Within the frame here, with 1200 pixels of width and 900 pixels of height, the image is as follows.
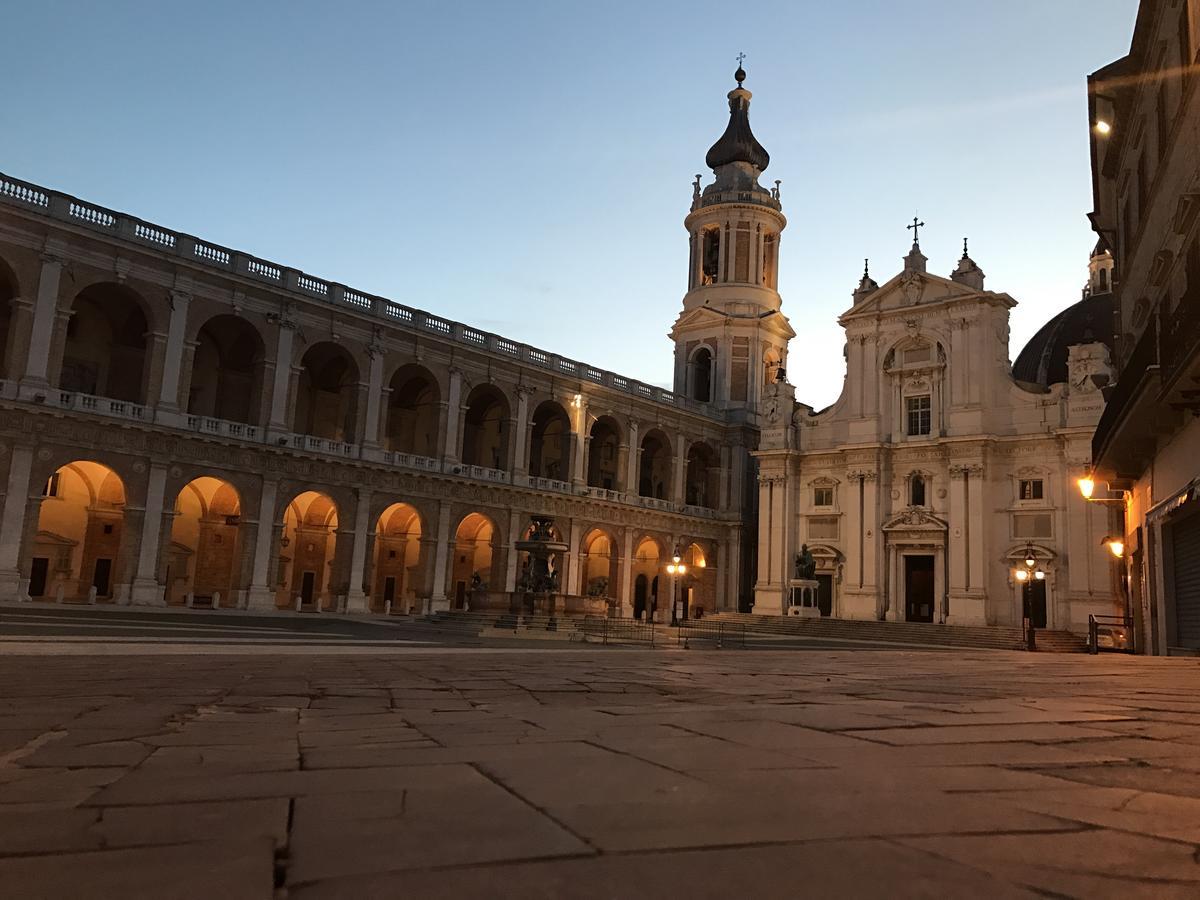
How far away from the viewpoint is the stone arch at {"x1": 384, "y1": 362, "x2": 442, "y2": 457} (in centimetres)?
4388

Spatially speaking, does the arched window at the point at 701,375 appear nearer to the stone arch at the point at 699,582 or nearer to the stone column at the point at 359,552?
the stone arch at the point at 699,582

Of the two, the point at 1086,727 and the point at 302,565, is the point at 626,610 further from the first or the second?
the point at 1086,727

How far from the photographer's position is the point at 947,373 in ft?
149

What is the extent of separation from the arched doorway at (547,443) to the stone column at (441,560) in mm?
9041

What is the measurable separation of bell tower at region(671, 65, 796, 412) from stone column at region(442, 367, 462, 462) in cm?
1921

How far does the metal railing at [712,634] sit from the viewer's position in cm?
2736

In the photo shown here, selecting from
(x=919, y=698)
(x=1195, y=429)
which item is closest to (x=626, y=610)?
(x=1195, y=429)

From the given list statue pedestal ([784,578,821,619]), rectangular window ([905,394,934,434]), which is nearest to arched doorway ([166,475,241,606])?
statue pedestal ([784,578,821,619])

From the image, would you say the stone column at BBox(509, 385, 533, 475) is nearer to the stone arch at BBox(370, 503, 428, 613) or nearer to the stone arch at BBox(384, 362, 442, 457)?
the stone arch at BBox(384, 362, 442, 457)

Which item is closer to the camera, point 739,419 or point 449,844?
point 449,844

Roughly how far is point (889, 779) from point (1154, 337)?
14.4m

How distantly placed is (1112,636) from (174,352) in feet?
108

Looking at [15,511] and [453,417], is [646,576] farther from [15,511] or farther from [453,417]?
[15,511]

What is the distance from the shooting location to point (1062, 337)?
50188 millimetres
